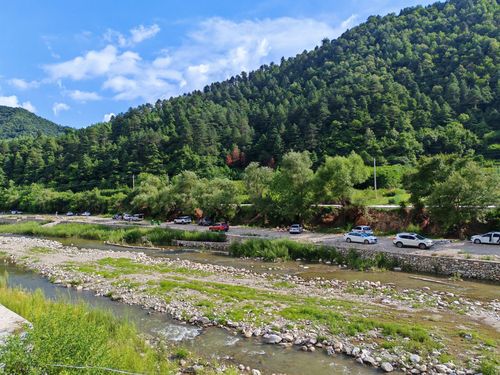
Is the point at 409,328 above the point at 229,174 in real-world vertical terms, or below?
below

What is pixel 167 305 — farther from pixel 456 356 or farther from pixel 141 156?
pixel 141 156

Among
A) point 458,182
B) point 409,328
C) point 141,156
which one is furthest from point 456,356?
point 141,156

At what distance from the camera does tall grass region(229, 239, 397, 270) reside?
2844 centimetres

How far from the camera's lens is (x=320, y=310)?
17.9m

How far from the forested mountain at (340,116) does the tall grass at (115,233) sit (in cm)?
3665

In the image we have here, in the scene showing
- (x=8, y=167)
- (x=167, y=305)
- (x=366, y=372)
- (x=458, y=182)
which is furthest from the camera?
(x=8, y=167)

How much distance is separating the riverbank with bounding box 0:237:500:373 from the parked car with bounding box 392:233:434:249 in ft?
29.7

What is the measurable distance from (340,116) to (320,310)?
239ft

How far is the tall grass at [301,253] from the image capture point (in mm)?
28438

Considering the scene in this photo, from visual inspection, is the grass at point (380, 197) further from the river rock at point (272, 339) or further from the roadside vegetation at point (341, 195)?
the river rock at point (272, 339)

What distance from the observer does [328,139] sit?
3152 inches

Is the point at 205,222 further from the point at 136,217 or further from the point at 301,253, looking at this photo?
the point at 301,253

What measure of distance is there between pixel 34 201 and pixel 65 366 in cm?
9998

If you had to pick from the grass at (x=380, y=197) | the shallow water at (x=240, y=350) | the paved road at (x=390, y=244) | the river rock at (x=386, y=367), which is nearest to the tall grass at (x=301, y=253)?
the paved road at (x=390, y=244)
